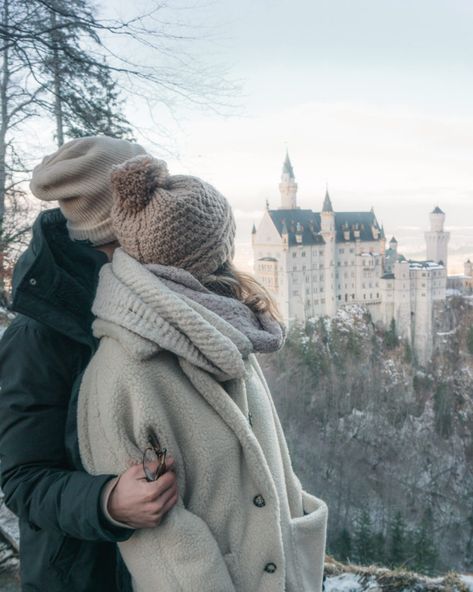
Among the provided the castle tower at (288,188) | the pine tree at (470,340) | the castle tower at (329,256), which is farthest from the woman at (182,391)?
the castle tower at (288,188)

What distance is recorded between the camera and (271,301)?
2.33 feet

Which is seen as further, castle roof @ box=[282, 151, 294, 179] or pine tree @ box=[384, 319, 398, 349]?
castle roof @ box=[282, 151, 294, 179]

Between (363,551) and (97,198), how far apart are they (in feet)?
29.2

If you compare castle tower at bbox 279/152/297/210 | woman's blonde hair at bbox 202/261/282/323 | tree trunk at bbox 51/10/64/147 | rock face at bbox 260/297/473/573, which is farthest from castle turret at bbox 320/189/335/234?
woman's blonde hair at bbox 202/261/282/323

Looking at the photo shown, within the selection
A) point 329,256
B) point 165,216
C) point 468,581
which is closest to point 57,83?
point 165,216

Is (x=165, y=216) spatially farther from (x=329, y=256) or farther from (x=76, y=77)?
(x=329, y=256)

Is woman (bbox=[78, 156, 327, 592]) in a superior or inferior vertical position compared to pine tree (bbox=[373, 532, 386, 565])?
superior

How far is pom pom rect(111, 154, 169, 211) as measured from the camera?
60cm

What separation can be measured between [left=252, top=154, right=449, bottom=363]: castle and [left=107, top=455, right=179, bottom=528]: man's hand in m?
20.1

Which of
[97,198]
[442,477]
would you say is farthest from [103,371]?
[442,477]

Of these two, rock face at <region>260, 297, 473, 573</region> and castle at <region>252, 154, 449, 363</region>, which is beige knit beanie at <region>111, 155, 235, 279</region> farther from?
castle at <region>252, 154, 449, 363</region>

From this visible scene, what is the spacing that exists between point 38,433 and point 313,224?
22741 mm

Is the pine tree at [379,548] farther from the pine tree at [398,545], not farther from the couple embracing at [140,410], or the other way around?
the couple embracing at [140,410]

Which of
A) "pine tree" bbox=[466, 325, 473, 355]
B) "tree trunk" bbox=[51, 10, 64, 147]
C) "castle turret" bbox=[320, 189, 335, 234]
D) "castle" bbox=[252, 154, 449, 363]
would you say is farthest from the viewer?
"castle turret" bbox=[320, 189, 335, 234]
